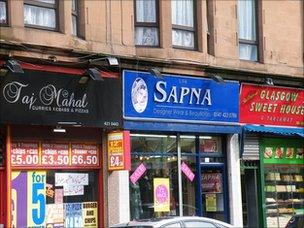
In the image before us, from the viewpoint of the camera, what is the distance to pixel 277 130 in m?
19.2

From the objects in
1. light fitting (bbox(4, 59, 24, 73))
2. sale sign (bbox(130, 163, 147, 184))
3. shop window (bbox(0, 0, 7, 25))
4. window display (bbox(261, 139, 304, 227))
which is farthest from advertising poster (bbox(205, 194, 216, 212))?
shop window (bbox(0, 0, 7, 25))

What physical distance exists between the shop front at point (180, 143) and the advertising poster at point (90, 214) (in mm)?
1049

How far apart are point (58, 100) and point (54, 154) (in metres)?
1.32

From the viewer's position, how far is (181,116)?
17078mm

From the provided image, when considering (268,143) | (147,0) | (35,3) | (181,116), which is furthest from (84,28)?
(268,143)

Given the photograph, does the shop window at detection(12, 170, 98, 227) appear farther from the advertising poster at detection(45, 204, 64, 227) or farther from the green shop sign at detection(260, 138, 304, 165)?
the green shop sign at detection(260, 138, 304, 165)

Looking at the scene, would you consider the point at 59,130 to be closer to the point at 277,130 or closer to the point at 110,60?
the point at 110,60

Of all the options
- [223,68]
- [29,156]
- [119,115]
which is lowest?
[29,156]

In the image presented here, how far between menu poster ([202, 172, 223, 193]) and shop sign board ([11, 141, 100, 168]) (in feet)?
12.7

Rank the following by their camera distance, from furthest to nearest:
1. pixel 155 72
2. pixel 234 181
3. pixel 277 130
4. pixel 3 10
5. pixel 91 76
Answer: pixel 277 130 → pixel 234 181 → pixel 155 72 → pixel 91 76 → pixel 3 10

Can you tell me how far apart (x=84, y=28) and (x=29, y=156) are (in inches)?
134

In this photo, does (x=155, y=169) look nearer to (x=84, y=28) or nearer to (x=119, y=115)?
(x=119, y=115)

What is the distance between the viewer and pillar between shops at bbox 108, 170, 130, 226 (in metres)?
15.5

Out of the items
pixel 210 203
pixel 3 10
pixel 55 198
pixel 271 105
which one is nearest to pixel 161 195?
pixel 210 203
